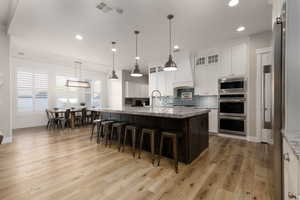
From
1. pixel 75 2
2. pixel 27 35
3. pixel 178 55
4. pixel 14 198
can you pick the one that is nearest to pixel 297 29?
pixel 75 2

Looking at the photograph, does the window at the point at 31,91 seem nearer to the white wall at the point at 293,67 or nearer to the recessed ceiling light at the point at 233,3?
the recessed ceiling light at the point at 233,3

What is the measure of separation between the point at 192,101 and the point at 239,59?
2.08 metres

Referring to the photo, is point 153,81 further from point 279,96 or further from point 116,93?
point 279,96

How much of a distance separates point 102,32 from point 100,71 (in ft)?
16.9

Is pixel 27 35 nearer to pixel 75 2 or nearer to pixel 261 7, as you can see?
pixel 75 2

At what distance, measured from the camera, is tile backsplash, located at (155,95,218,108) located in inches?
191

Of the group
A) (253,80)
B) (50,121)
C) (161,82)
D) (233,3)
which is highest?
(233,3)

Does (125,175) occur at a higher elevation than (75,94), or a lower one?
lower

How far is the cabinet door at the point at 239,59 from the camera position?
3.93 meters

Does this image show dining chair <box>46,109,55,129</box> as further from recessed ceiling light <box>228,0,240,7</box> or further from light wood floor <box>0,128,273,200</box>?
recessed ceiling light <box>228,0,240,7</box>

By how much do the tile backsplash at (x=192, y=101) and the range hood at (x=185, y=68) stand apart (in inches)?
25.2

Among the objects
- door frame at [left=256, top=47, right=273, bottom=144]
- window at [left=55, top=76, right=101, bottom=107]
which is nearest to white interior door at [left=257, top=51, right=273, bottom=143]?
door frame at [left=256, top=47, right=273, bottom=144]

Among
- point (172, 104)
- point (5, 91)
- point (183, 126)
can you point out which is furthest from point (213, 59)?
point (5, 91)

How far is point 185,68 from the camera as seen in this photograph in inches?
201
